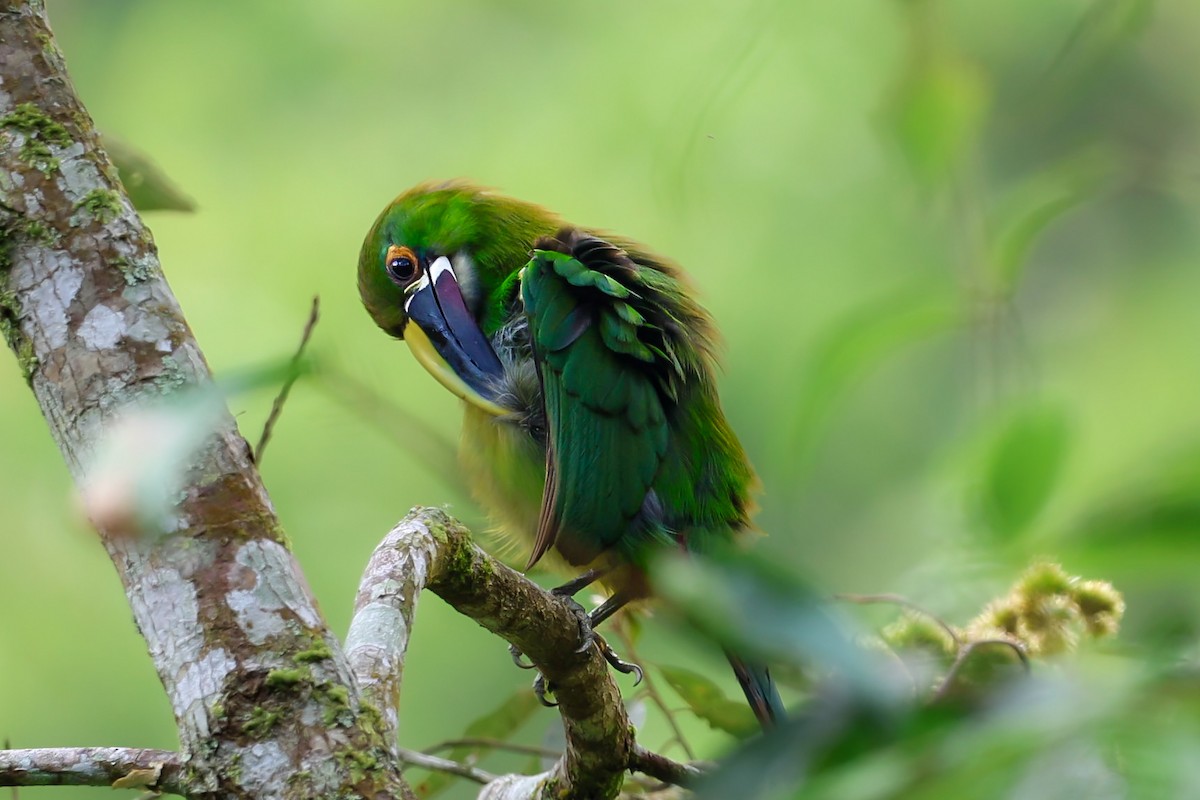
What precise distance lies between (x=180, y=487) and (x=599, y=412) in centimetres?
106

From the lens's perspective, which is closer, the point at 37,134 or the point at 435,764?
the point at 37,134

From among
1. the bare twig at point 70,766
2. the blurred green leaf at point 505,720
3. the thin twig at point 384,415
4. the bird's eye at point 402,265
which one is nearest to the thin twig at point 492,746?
the blurred green leaf at point 505,720

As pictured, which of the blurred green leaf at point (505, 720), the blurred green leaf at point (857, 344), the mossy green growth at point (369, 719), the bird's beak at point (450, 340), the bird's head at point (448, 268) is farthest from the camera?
the bird's head at point (448, 268)

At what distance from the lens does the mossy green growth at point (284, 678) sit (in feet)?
3.58

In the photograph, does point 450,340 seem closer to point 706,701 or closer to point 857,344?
point 706,701

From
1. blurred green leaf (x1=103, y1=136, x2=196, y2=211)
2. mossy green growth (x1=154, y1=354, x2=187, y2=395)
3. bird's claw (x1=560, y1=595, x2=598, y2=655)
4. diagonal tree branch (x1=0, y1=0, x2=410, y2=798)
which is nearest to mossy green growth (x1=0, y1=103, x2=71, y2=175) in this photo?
diagonal tree branch (x1=0, y1=0, x2=410, y2=798)

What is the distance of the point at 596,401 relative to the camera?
2.17 meters

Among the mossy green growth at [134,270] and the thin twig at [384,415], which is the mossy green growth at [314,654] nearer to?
the thin twig at [384,415]

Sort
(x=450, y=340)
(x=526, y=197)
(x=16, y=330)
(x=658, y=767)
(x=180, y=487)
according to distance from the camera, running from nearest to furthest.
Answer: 1. (x=180, y=487)
2. (x=16, y=330)
3. (x=658, y=767)
4. (x=450, y=340)
5. (x=526, y=197)

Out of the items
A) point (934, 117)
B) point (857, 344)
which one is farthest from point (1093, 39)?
point (857, 344)

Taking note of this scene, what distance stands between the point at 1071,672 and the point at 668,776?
1.22m

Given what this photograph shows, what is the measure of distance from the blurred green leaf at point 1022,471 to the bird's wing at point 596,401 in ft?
5.14

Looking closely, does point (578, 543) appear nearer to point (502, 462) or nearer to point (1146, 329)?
point (502, 462)

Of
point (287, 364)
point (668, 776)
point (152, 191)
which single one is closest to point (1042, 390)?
point (287, 364)
